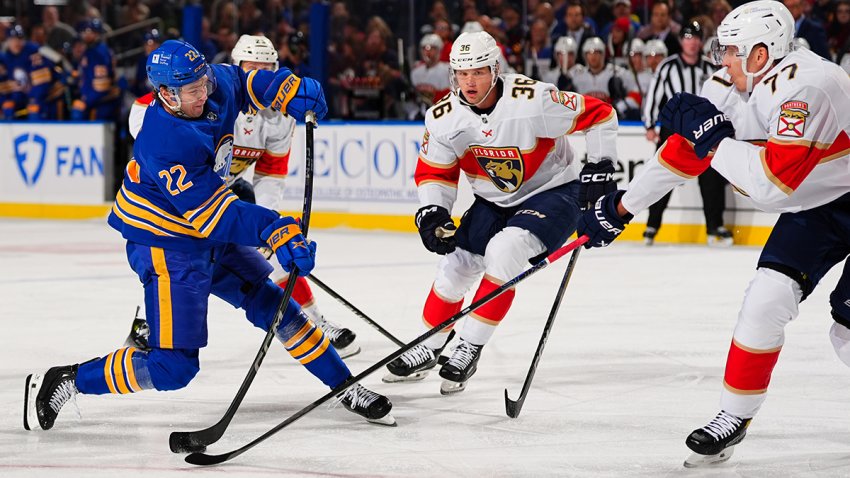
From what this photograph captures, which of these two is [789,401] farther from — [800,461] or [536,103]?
[536,103]

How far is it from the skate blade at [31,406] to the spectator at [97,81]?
7767mm

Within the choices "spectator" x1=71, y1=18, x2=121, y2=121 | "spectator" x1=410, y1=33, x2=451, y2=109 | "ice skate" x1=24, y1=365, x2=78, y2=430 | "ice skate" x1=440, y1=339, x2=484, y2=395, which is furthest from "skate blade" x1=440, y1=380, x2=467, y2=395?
"spectator" x1=71, y1=18, x2=121, y2=121

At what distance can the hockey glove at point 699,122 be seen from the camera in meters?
3.12

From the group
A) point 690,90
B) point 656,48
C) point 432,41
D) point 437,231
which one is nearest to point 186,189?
point 437,231

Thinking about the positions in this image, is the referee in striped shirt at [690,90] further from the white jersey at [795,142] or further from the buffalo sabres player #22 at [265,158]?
the white jersey at [795,142]

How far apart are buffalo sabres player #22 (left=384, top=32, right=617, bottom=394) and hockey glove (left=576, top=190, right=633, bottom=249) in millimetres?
552

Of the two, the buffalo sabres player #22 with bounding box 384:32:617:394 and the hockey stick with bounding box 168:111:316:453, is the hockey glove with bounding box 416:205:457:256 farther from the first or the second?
the hockey stick with bounding box 168:111:316:453

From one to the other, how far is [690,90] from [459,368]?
4.66 meters

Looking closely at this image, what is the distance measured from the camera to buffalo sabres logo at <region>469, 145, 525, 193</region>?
428 centimetres

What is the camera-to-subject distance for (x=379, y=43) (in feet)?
34.3

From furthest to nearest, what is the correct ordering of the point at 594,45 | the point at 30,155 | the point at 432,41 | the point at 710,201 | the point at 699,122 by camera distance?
the point at 30,155 < the point at 432,41 < the point at 594,45 < the point at 710,201 < the point at 699,122

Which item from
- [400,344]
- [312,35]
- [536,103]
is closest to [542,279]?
[400,344]

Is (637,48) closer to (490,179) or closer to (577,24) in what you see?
(577,24)

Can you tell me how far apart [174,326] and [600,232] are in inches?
47.9
